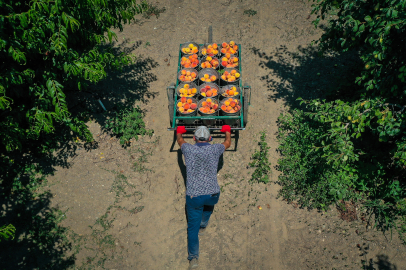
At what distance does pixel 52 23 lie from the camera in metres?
4.15

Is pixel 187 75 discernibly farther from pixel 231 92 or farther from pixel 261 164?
pixel 261 164

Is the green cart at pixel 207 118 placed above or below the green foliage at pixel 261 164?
above

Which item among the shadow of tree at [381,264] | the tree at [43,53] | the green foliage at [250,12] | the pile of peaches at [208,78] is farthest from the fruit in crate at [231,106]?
the green foliage at [250,12]

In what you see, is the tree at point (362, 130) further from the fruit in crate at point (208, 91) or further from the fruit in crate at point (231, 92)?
the fruit in crate at point (208, 91)

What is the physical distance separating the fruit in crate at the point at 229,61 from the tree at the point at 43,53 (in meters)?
2.56

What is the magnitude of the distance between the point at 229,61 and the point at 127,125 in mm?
3042

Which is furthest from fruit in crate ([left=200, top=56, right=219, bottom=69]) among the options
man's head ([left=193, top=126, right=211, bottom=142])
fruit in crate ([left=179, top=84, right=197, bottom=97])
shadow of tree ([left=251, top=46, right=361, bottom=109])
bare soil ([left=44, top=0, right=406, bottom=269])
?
man's head ([left=193, top=126, right=211, bottom=142])

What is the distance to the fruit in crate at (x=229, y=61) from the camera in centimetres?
704

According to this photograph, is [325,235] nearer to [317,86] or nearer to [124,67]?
[317,86]

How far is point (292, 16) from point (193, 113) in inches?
239

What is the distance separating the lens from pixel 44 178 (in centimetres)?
640

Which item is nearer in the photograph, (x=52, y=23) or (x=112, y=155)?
(x=52, y=23)

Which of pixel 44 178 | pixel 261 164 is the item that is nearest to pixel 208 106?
pixel 261 164

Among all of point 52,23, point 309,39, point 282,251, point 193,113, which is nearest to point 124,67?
point 193,113
